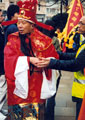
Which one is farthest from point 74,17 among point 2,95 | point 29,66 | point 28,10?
point 29,66

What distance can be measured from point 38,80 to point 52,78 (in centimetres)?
18

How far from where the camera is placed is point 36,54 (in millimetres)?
2795

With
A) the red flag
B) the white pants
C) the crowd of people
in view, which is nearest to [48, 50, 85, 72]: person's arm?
the crowd of people

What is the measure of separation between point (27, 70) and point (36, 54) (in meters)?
0.22

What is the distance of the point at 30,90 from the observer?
276 cm

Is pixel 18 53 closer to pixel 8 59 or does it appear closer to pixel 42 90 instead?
pixel 8 59

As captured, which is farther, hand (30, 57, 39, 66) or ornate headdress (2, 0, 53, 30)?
ornate headdress (2, 0, 53, 30)

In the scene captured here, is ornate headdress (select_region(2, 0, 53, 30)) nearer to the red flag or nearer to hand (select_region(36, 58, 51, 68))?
hand (select_region(36, 58, 51, 68))

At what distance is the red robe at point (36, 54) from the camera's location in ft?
8.79

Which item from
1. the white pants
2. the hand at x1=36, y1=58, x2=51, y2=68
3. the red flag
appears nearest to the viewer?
the hand at x1=36, y1=58, x2=51, y2=68

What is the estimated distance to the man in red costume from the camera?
2.66 m

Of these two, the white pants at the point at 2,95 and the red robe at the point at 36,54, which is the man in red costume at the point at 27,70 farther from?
the white pants at the point at 2,95

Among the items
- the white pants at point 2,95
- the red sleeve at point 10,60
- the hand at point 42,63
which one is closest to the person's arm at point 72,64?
the hand at point 42,63

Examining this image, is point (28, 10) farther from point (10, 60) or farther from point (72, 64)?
point (72, 64)
